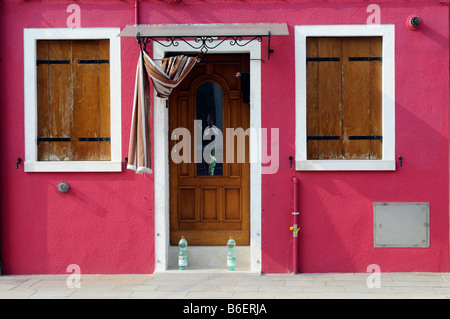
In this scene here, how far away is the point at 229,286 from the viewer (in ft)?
25.1

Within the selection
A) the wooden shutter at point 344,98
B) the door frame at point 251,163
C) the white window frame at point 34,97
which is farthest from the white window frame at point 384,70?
the white window frame at point 34,97

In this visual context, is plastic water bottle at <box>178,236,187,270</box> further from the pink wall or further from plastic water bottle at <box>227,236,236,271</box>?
plastic water bottle at <box>227,236,236,271</box>

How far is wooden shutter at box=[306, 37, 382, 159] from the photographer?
8.30 metres

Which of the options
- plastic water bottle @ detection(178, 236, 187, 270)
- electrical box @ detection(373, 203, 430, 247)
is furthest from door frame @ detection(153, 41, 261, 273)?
electrical box @ detection(373, 203, 430, 247)

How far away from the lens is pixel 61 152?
847 centimetres

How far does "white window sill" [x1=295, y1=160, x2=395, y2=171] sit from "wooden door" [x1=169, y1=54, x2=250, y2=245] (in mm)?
900

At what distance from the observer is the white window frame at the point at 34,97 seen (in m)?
8.31

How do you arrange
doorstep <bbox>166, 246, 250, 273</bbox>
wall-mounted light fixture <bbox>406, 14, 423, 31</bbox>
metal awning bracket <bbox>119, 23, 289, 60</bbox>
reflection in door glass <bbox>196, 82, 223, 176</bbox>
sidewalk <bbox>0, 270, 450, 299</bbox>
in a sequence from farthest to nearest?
reflection in door glass <bbox>196, 82, 223, 176</bbox>
doorstep <bbox>166, 246, 250, 273</bbox>
wall-mounted light fixture <bbox>406, 14, 423, 31</bbox>
metal awning bracket <bbox>119, 23, 289, 60</bbox>
sidewalk <bbox>0, 270, 450, 299</bbox>

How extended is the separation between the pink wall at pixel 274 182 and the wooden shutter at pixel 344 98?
0.27 meters

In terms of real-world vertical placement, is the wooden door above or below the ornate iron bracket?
below

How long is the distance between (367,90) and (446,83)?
3.34 ft

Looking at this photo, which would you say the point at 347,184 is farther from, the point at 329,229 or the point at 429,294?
the point at 429,294

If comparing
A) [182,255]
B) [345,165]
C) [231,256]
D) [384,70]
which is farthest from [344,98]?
[182,255]

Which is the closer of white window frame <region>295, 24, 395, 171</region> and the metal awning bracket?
the metal awning bracket
